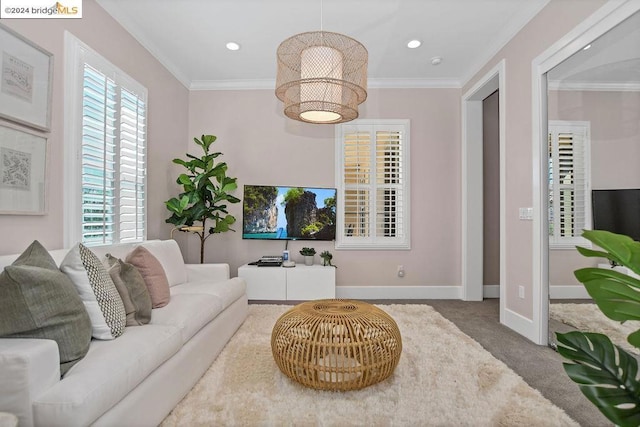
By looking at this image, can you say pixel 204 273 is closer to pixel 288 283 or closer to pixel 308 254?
pixel 288 283

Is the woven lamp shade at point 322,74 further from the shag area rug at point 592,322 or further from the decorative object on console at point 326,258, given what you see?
the shag area rug at point 592,322

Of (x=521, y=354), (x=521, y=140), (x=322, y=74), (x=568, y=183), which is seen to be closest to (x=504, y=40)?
(x=521, y=140)

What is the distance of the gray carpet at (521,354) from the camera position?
6.06 feet

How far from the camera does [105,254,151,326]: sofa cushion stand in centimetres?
195

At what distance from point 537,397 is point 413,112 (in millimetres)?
3566

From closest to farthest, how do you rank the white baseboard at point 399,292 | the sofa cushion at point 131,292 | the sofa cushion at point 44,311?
the sofa cushion at point 44,311 → the sofa cushion at point 131,292 → the white baseboard at point 399,292

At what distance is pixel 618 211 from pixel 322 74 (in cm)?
219

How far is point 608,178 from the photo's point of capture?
2.25 m

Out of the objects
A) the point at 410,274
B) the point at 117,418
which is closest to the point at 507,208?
the point at 410,274

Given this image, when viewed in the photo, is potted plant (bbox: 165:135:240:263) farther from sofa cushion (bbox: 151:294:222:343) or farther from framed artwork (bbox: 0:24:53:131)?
framed artwork (bbox: 0:24:53:131)

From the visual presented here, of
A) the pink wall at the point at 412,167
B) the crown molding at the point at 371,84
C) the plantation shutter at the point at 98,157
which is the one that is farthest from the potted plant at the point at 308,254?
the crown molding at the point at 371,84

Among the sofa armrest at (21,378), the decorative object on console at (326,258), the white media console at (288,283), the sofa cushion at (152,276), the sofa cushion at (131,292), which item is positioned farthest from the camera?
the decorative object on console at (326,258)

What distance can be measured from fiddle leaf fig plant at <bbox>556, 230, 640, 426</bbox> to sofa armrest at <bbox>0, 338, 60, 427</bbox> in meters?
1.67

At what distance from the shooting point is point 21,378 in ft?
3.78
